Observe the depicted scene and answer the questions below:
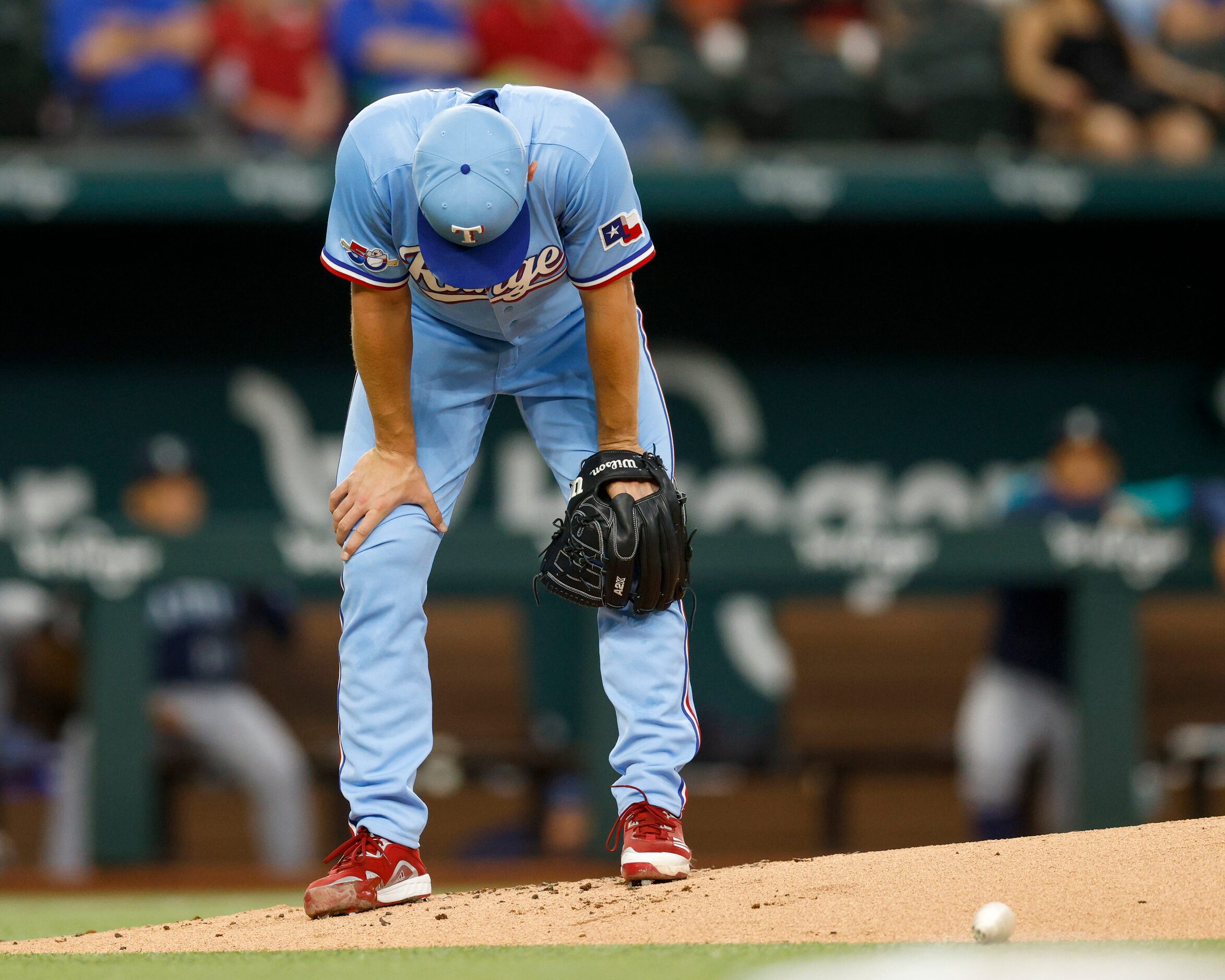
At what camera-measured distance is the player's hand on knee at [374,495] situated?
3.14m

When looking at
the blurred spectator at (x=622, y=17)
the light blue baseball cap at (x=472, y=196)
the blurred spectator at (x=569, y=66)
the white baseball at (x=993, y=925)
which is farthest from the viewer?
the blurred spectator at (x=622, y=17)

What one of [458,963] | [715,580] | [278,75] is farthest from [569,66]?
[458,963]

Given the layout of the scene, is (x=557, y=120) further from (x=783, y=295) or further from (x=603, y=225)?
(x=783, y=295)

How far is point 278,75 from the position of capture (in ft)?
23.5

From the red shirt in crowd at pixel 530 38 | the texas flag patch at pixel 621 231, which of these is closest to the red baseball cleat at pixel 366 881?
the texas flag patch at pixel 621 231

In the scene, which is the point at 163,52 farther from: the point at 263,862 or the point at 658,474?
the point at 658,474

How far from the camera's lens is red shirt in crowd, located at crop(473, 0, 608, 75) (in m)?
7.27

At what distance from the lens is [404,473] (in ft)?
10.4

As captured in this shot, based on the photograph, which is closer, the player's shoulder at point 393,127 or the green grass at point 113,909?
the player's shoulder at point 393,127

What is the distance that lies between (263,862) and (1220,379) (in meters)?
4.81

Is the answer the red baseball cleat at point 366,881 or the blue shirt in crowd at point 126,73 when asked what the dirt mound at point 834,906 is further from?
the blue shirt in crowd at point 126,73

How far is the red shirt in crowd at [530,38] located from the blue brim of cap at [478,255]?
4569 millimetres

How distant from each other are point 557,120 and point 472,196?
31 cm

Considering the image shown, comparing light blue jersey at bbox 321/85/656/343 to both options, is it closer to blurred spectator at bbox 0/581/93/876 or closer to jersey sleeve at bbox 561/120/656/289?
jersey sleeve at bbox 561/120/656/289
